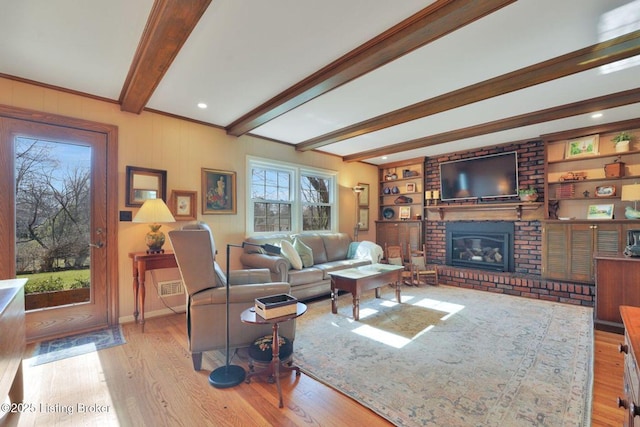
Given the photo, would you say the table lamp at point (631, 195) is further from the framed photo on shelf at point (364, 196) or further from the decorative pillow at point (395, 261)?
the framed photo on shelf at point (364, 196)

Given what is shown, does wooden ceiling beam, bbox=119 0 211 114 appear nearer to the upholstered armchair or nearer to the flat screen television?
the upholstered armchair

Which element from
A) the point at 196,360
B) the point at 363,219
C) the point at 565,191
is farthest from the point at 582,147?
the point at 196,360

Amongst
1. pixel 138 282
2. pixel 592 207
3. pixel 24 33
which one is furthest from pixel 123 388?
pixel 592 207

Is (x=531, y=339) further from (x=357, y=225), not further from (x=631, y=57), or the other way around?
(x=357, y=225)

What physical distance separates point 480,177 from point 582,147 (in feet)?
4.58

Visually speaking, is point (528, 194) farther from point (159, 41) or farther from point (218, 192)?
point (159, 41)

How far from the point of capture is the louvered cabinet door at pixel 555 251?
163 inches

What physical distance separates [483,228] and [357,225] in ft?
7.75

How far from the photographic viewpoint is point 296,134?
4.44m

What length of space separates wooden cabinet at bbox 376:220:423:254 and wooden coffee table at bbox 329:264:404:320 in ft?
7.24

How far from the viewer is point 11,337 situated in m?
1.45

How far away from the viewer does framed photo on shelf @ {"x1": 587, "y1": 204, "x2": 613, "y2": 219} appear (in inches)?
153

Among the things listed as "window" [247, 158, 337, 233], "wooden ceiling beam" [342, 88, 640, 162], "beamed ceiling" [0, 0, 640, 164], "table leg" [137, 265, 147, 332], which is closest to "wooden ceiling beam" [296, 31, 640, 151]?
"beamed ceiling" [0, 0, 640, 164]

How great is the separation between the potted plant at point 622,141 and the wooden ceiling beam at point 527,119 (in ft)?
3.67
